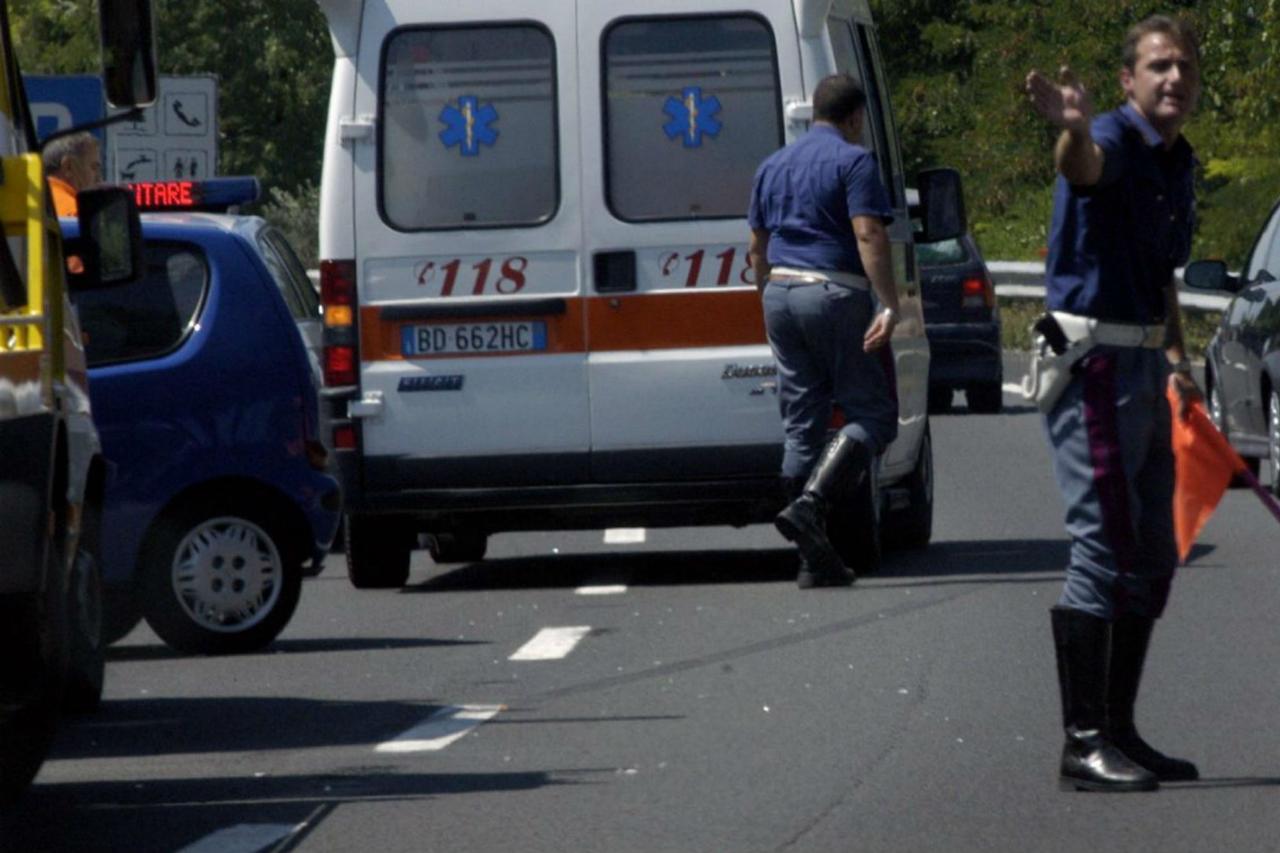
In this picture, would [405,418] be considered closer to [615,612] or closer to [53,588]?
[615,612]

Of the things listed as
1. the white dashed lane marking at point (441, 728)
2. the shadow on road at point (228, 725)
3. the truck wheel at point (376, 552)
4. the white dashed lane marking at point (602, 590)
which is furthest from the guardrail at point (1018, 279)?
the white dashed lane marking at point (441, 728)

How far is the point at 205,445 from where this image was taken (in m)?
11.6

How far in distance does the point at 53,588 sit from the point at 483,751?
1.63 metres

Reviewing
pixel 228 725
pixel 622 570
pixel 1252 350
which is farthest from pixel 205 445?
pixel 1252 350

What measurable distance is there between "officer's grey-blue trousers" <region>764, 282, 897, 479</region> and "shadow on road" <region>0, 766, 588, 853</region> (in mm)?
4707

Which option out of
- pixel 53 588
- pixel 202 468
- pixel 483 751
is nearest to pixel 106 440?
pixel 202 468

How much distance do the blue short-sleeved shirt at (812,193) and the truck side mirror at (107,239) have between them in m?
4.50

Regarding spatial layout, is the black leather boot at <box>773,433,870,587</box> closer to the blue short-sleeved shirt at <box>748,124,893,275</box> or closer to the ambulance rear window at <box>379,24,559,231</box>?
the blue short-sleeved shirt at <box>748,124,893,275</box>

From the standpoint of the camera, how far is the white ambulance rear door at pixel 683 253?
13336 mm

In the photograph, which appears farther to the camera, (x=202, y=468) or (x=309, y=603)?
(x=309, y=603)

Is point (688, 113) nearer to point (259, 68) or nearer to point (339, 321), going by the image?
point (339, 321)

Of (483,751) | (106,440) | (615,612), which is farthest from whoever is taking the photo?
(615,612)

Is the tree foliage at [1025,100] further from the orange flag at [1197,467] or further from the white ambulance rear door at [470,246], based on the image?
the orange flag at [1197,467]

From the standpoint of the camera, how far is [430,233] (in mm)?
13398
